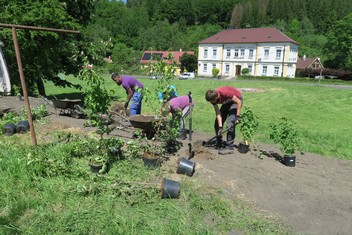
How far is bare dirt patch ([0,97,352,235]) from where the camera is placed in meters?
3.62

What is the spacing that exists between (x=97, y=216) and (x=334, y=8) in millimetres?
105158

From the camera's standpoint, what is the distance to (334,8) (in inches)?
3580

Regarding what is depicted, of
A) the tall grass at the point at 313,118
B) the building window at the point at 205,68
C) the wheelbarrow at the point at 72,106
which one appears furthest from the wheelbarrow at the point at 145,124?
the building window at the point at 205,68

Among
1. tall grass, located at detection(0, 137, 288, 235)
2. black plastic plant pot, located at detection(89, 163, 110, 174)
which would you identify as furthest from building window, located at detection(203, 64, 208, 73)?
black plastic plant pot, located at detection(89, 163, 110, 174)

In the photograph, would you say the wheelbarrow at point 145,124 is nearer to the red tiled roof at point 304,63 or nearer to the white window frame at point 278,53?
the white window frame at point 278,53

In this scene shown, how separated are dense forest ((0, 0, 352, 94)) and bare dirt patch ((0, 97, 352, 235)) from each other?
2.51 metres

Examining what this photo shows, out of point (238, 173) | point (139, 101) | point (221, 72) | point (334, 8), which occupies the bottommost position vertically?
point (221, 72)

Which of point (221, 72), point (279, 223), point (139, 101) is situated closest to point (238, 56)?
point (221, 72)

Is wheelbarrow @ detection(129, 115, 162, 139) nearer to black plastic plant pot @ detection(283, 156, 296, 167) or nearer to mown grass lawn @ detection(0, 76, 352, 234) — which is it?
mown grass lawn @ detection(0, 76, 352, 234)

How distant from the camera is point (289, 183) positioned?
4.55 m

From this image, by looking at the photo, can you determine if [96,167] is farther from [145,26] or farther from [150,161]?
[145,26]

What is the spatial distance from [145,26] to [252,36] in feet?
164

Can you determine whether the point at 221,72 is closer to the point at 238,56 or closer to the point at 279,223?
the point at 238,56

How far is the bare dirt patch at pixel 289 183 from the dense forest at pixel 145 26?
2512 millimetres
